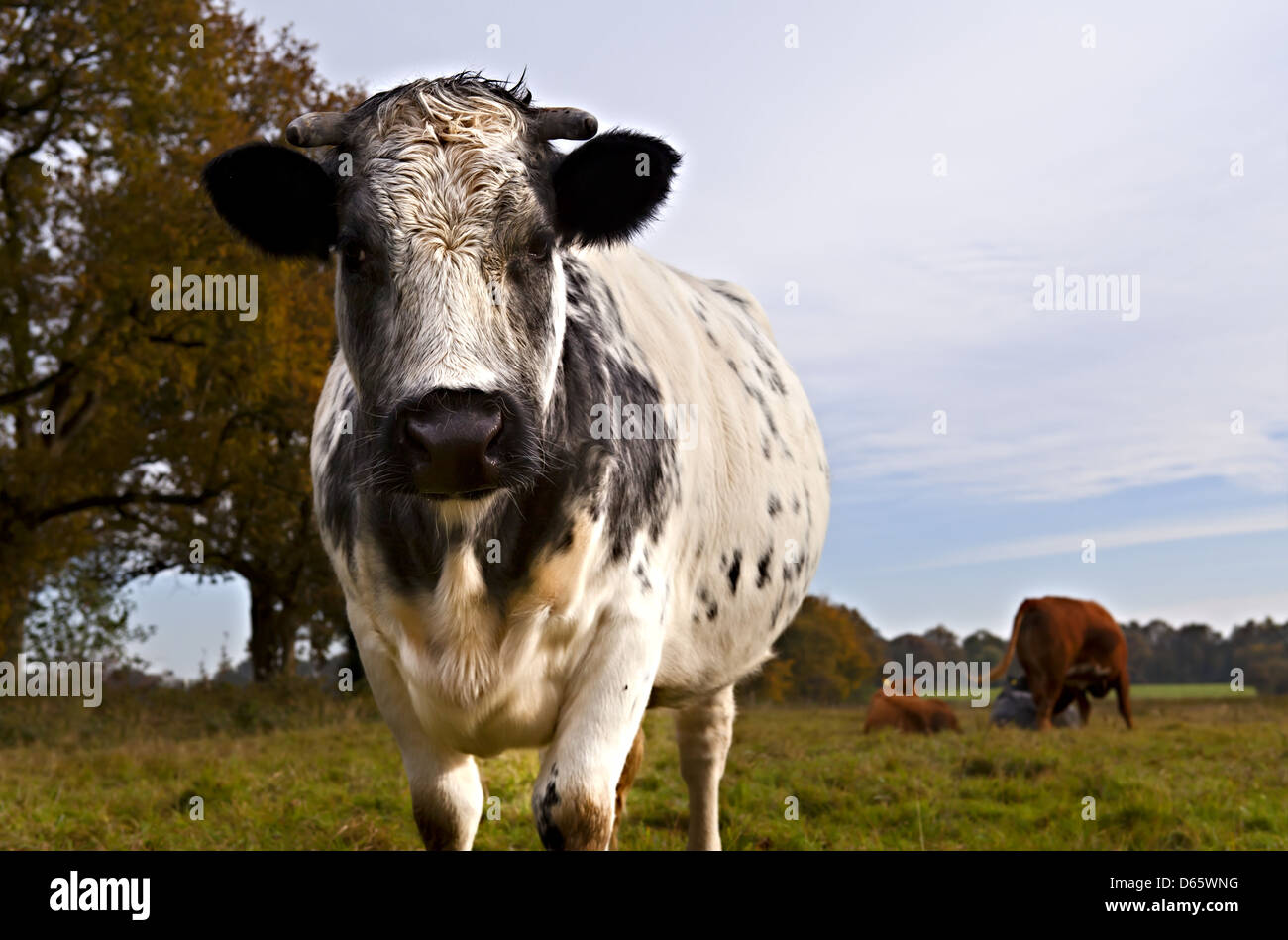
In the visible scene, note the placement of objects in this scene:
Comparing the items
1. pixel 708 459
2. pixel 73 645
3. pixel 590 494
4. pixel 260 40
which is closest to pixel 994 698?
pixel 708 459

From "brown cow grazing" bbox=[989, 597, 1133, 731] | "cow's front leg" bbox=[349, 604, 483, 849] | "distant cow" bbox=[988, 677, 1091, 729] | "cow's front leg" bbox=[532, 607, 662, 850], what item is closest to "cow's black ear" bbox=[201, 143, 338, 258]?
"cow's front leg" bbox=[349, 604, 483, 849]

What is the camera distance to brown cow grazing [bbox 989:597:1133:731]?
13.5 m

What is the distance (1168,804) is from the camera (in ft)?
21.7

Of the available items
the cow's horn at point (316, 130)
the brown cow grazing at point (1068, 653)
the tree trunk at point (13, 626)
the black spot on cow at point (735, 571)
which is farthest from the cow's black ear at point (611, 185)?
the tree trunk at point (13, 626)

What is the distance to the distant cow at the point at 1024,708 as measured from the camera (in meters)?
14.0

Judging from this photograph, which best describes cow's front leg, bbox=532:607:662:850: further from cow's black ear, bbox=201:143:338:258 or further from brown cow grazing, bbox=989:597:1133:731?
brown cow grazing, bbox=989:597:1133:731

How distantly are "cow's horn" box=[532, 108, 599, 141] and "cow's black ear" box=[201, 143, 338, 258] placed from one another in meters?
0.68

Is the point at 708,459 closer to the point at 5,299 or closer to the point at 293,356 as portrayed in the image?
the point at 293,356

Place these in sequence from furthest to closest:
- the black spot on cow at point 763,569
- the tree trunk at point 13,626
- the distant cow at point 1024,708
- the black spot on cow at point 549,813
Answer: the tree trunk at point 13,626
the distant cow at point 1024,708
the black spot on cow at point 763,569
the black spot on cow at point 549,813

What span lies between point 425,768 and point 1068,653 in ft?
37.2

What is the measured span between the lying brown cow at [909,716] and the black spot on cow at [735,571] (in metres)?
9.21

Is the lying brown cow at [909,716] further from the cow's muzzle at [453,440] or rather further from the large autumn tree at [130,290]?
the cow's muzzle at [453,440]

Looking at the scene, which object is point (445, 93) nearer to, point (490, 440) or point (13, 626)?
point (490, 440)
